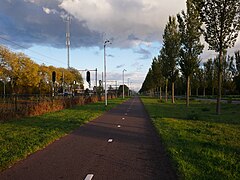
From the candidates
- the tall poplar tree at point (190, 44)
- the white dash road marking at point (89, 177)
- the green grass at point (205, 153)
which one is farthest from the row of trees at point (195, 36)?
the white dash road marking at point (89, 177)

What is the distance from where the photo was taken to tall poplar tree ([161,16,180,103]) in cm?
4347

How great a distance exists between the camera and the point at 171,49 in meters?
43.5

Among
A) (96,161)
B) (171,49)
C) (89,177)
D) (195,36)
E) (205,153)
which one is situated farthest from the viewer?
(171,49)

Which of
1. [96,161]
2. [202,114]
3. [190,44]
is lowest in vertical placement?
[96,161]

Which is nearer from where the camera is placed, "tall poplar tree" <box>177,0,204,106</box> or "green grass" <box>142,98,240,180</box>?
"green grass" <box>142,98,240,180</box>

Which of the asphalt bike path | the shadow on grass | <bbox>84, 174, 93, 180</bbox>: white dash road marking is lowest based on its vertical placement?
the asphalt bike path

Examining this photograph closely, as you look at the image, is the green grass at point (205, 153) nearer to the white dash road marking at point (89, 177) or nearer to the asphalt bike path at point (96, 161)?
the asphalt bike path at point (96, 161)

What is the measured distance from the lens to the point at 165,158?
8008mm

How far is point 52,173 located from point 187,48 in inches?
1166

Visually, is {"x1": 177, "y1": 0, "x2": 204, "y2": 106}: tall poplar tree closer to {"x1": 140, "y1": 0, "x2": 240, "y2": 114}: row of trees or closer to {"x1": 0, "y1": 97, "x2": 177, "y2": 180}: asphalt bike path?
{"x1": 140, "y1": 0, "x2": 240, "y2": 114}: row of trees

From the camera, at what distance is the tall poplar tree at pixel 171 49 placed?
43.5m

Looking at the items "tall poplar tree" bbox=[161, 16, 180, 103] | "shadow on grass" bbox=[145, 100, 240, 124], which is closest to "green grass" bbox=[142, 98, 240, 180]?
"shadow on grass" bbox=[145, 100, 240, 124]

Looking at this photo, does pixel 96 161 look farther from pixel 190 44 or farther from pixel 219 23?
pixel 190 44

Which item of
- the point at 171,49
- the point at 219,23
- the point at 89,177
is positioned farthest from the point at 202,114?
the point at 171,49
